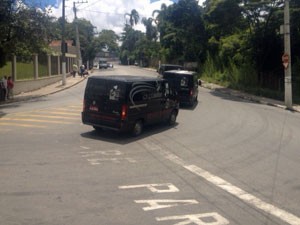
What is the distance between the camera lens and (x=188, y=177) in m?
9.23

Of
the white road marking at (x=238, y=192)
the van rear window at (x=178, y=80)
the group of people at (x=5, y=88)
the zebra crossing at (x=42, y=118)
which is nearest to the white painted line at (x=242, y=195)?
the white road marking at (x=238, y=192)

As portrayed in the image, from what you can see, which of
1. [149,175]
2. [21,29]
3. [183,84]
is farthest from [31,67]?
[149,175]

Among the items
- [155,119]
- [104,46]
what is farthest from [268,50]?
[104,46]

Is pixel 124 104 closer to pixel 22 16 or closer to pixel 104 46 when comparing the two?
pixel 22 16

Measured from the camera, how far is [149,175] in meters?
9.30

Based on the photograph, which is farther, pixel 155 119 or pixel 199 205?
pixel 155 119

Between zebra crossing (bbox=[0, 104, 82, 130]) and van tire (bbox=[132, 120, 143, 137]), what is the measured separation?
3258mm

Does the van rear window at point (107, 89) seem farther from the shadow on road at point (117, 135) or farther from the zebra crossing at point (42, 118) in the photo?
the zebra crossing at point (42, 118)

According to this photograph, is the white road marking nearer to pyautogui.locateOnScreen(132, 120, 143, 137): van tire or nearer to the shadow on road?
the shadow on road

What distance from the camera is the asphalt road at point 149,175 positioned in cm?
681

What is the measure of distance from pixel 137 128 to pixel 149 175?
16.2ft

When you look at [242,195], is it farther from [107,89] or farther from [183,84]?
[183,84]

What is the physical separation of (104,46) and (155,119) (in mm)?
86699

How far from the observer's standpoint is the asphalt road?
6.81m
